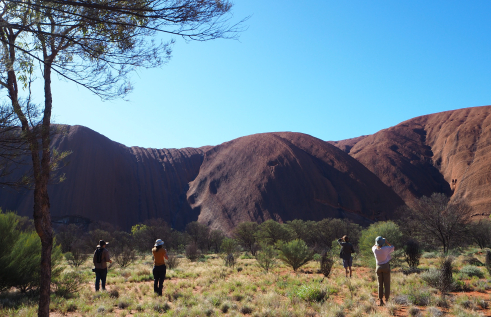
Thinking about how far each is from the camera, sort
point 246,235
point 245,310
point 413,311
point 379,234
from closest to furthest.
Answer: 1. point 413,311
2. point 245,310
3. point 379,234
4. point 246,235

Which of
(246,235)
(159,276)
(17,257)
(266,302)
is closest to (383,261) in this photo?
(266,302)

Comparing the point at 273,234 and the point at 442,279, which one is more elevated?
the point at 442,279

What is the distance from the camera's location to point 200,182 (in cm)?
6581

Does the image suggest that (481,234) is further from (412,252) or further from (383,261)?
(383,261)

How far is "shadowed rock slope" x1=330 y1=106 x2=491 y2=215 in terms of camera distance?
6156cm

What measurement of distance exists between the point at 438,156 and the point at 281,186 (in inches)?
1872

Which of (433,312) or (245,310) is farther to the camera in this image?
(245,310)

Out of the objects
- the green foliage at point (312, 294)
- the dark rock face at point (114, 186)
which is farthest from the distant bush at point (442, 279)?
the dark rock face at point (114, 186)

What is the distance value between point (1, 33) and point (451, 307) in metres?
10.4

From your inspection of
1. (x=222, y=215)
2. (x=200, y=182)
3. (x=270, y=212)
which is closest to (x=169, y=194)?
(x=200, y=182)

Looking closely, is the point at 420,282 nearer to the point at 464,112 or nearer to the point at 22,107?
the point at 22,107

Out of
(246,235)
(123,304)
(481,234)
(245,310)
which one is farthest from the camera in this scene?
(246,235)

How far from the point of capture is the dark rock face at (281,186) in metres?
54.8

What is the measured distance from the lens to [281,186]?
2293 inches
